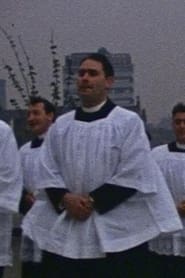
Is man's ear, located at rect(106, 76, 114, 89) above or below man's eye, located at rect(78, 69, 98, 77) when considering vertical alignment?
below

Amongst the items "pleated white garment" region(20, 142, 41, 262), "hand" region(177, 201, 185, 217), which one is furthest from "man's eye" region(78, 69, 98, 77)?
"hand" region(177, 201, 185, 217)

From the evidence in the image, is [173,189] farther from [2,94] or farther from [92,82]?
[2,94]

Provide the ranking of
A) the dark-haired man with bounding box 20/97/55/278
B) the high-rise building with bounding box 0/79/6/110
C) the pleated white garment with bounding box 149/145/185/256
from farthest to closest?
1. the high-rise building with bounding box 0/79/6/110
2. the pleated white garment with bounding box 149/145/185/256
3. the dark-haired man with bounding box 20/97/55/278

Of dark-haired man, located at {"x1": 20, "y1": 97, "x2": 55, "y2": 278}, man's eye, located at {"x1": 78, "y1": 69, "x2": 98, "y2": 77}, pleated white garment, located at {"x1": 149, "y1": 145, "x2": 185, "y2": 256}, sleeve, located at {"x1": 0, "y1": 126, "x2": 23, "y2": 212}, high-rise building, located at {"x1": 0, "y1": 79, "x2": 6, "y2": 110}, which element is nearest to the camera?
man's eye, located at {"x1": 78, "y1": 69, "x2": 98, "y2": 77}

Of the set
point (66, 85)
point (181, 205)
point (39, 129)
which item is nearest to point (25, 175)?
point (39, 129)

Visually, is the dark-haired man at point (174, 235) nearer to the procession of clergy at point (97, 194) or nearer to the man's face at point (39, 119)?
the man's face at point (39, 119)

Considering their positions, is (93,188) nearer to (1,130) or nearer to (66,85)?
(1,130)

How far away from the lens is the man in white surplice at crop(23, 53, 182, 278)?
627cm

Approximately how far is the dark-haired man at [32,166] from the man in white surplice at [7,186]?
0.73 meters

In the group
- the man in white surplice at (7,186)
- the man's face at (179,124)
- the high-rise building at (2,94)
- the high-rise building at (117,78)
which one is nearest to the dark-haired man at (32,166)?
the man in white surplice at (7,186)

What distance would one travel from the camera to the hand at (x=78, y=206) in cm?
623

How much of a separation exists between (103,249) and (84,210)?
232 millimetres

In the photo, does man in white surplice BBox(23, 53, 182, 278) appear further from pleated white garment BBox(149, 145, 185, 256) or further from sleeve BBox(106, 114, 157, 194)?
pleated white garment BBox(149, 145, 185, 256)

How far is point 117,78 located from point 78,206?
6558 millimetres
